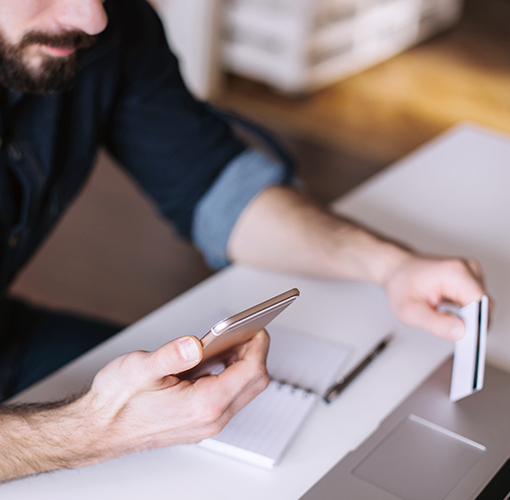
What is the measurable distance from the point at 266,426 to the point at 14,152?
0.55 metres

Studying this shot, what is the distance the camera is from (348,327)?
95 centimetres

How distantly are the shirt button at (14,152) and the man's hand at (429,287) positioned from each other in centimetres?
57

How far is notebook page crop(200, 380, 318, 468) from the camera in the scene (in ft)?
2.41

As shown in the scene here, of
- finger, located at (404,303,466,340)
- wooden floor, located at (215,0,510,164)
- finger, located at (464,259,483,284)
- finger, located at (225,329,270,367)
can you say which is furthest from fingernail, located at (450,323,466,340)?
wooden floor, located at (215,0,510,164)

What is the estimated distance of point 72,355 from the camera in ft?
3.80

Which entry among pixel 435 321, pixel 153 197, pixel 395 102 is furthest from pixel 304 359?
pixel 395 102

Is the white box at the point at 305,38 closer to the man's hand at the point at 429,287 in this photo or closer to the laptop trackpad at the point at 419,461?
the man's hand at the point at 429,287

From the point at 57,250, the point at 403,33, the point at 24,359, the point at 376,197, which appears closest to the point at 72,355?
the point at 24,359

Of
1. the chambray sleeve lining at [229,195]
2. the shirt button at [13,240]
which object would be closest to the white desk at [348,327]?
the chambray sleeve lining at [229,195]

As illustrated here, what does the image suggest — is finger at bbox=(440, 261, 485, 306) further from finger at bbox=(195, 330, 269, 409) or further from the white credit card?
finger at bbox=(195, 330, 269, 409)

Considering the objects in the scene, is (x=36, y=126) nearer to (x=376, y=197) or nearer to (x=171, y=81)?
(x=171, y=81)

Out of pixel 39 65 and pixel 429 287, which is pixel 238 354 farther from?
pixel 39 65

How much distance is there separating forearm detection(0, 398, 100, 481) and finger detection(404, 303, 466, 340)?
17.3 inches

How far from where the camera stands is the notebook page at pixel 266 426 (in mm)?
735
